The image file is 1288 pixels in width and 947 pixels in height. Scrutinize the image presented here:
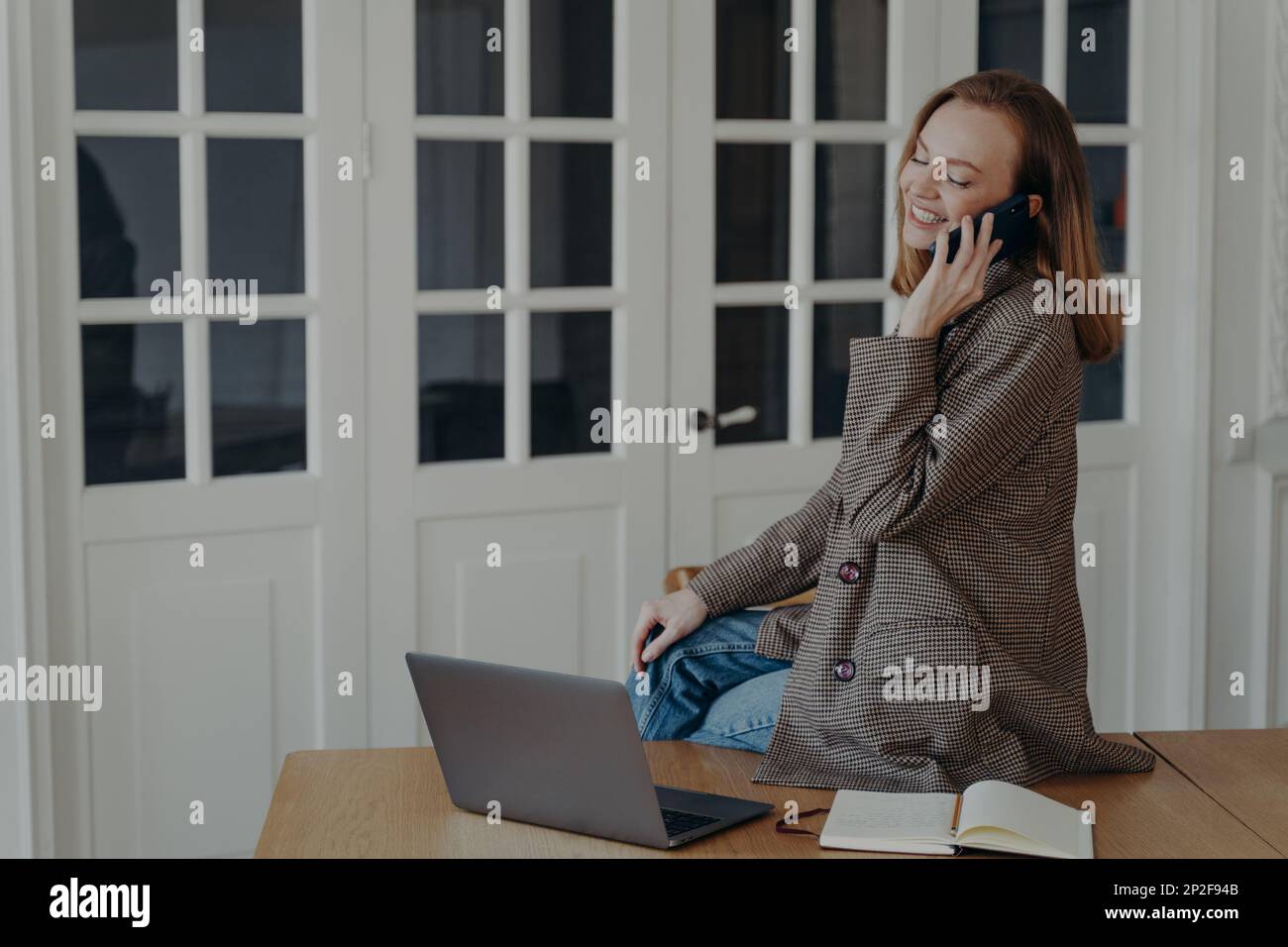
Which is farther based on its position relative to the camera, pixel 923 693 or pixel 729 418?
pixel 729 418

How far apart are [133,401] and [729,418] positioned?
4.34 feet

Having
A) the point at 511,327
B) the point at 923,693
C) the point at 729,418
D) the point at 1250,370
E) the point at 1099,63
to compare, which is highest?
the point at 1099,63

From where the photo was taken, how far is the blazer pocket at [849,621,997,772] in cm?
175

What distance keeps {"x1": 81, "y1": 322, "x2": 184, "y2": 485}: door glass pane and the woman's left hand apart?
6.01 ft

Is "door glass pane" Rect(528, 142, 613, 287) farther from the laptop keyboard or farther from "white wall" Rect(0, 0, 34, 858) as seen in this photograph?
the laptop keyboard

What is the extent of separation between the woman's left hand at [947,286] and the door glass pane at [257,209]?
1742 millimetres

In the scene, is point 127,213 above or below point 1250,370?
above

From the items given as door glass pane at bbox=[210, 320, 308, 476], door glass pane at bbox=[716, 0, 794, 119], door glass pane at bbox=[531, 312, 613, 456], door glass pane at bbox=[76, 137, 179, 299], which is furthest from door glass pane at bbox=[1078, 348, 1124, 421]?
door glass pane at bbox=[76, 137, 179, 299]

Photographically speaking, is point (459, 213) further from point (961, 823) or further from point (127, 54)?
point (961, 823)

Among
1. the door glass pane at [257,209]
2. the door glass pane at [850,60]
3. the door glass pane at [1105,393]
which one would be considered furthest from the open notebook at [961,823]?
the door glass pane at [1105,393]

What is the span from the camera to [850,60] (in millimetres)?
3559

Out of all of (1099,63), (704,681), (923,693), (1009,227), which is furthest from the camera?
(1099,63)

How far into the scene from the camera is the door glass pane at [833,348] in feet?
11.9

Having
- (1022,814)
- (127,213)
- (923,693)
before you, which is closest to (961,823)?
(1022,814)
